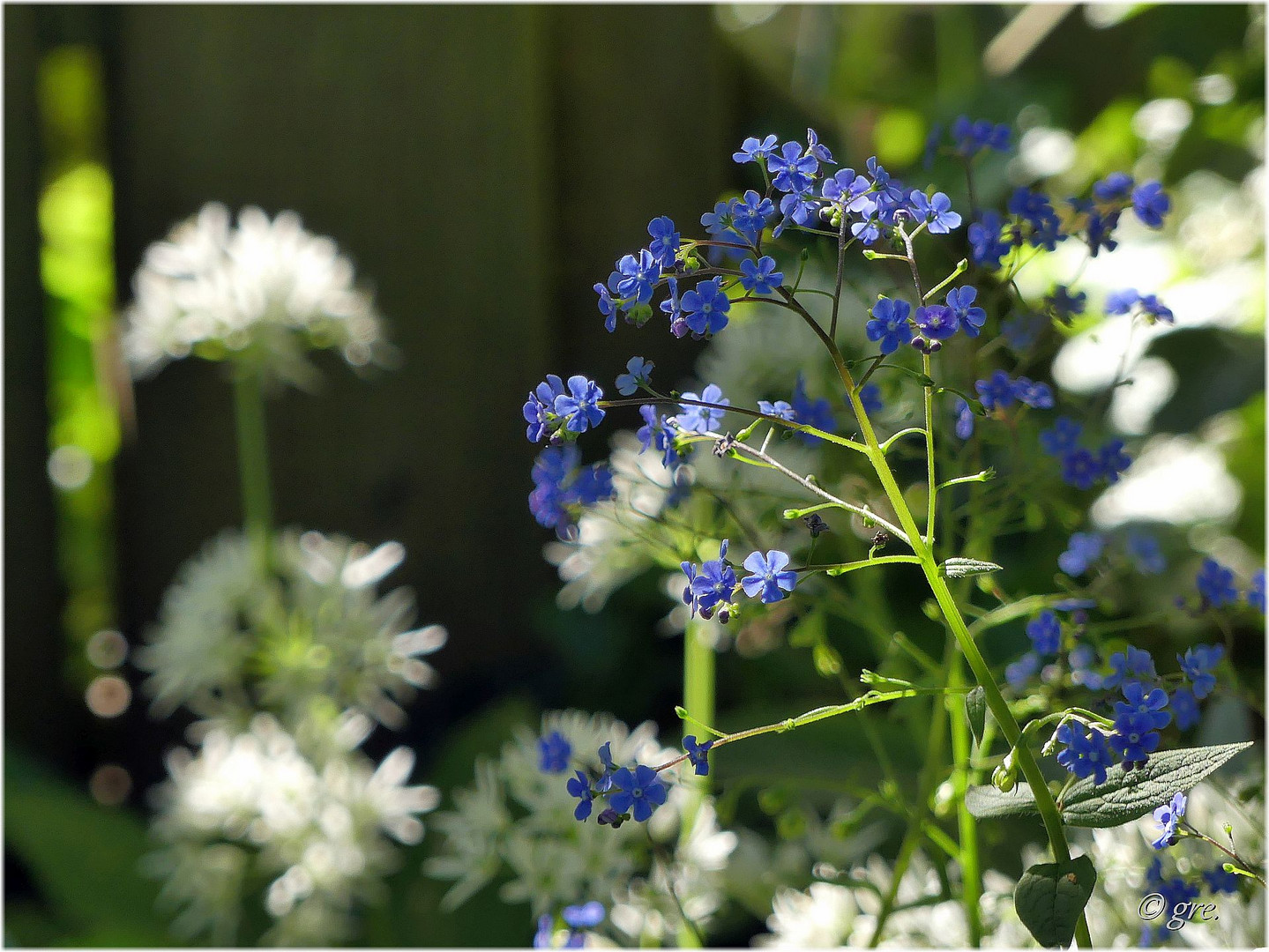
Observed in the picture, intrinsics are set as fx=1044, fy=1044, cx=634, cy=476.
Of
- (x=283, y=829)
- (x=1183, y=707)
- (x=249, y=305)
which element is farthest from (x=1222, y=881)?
(x=249, y=305)

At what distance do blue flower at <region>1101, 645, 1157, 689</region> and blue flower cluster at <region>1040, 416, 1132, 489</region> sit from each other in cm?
10

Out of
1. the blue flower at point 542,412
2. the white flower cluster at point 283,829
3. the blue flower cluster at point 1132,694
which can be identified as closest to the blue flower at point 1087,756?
the blue flower cluster at point 1132,694

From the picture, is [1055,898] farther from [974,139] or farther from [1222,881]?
[974,139]

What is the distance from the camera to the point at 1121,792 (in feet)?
1.21

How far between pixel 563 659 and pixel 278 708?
13.7 inches

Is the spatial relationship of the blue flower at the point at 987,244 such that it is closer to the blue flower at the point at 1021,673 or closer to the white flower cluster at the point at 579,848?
the blue flower at the point at 1021,673

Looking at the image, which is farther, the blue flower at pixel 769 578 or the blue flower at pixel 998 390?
the blue flower at pixel 998 390

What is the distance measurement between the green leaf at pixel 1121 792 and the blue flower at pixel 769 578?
0.36 ft

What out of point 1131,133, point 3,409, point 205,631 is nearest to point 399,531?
point 205,631

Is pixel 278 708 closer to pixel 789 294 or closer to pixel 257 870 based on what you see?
pixel 257 870

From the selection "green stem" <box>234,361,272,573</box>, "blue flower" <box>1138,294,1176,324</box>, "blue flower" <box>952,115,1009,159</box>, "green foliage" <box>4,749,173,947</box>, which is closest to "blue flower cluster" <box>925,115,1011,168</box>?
"blue flower" <box>952,115,1009,159</box>

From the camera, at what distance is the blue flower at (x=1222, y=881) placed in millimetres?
423

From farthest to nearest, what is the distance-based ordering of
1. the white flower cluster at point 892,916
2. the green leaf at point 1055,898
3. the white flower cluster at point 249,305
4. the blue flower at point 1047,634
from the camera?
the white flower cluster at point 249,305
the white flower cluster at point 892,916
the blue flower at point 1047,634
the green leaf at point 1055,898

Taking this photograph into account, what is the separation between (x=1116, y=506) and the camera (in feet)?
4.10
